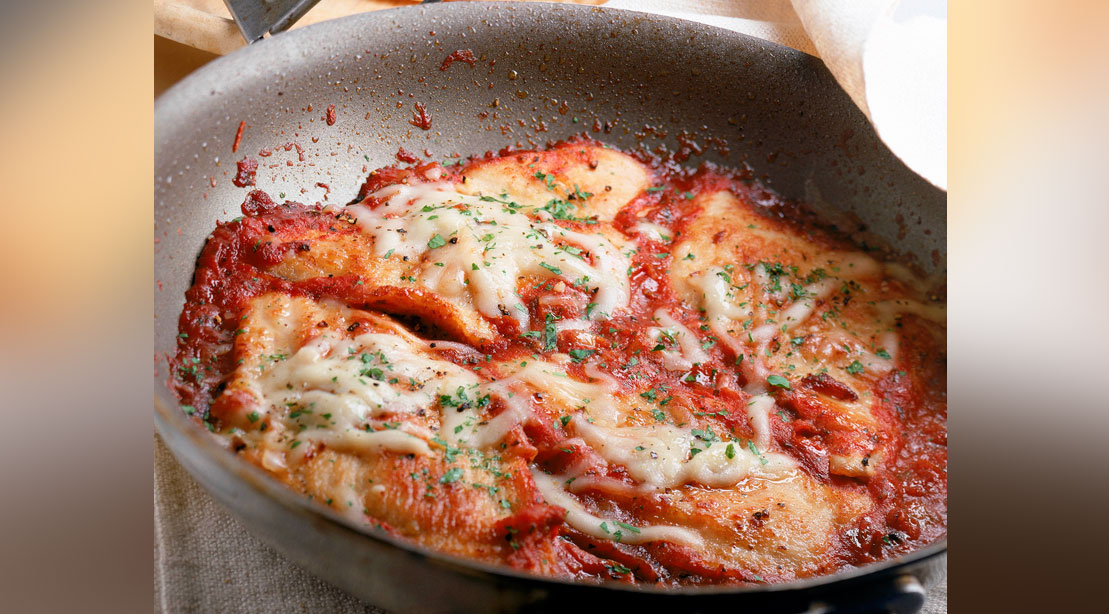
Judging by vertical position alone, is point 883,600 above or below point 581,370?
below

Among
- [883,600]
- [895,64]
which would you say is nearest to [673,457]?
[883,600]

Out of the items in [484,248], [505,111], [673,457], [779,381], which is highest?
[505,111]

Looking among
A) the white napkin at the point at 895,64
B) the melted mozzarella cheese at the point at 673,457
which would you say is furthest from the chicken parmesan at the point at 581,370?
the white napkin at the point at 895,64

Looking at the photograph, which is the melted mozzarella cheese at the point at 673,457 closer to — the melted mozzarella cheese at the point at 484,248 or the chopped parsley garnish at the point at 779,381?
the chopped parsley garnish at the point at 779,381
